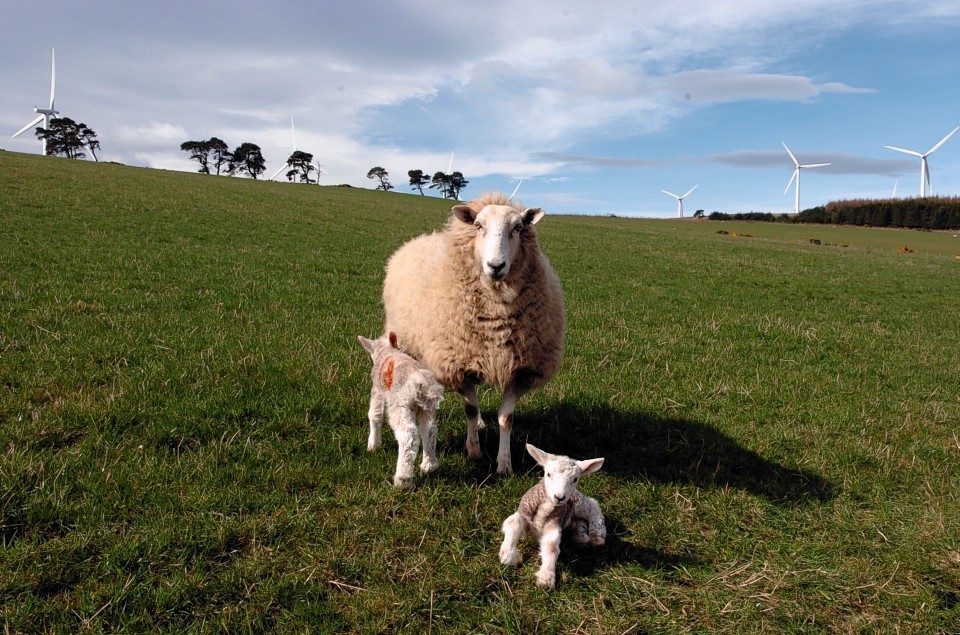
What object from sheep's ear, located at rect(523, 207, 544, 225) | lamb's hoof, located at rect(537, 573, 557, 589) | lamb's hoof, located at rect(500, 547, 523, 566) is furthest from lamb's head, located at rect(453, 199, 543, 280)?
lamb's hoof, located at rect(537, 573, 557, 589)

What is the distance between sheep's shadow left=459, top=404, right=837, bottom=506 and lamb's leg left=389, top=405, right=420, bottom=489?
2.68 feet

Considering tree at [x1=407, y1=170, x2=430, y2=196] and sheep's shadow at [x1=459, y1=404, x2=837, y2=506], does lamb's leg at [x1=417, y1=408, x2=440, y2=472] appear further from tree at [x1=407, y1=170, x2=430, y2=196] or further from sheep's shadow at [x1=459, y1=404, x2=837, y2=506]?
tree at [x1=407, y1=170, x2=430, y2=196]

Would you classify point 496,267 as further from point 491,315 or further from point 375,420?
point 375,420

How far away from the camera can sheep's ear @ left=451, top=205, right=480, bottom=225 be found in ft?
18.3

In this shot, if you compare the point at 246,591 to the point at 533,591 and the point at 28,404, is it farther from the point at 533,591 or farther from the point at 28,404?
the point at 28,404

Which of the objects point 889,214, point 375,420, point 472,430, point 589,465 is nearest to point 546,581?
point 589,465

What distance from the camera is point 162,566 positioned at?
337 cm

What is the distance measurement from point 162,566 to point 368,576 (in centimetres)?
118

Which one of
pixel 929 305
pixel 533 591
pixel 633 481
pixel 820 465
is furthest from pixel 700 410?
pixel 929 305

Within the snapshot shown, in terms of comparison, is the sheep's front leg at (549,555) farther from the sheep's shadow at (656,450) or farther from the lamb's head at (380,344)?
the lamb's head at (380,344)

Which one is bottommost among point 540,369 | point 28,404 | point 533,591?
point 533,591

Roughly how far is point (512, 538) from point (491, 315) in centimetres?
225

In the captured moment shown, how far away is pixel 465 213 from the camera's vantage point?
221 inches

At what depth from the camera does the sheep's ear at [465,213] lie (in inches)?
220
